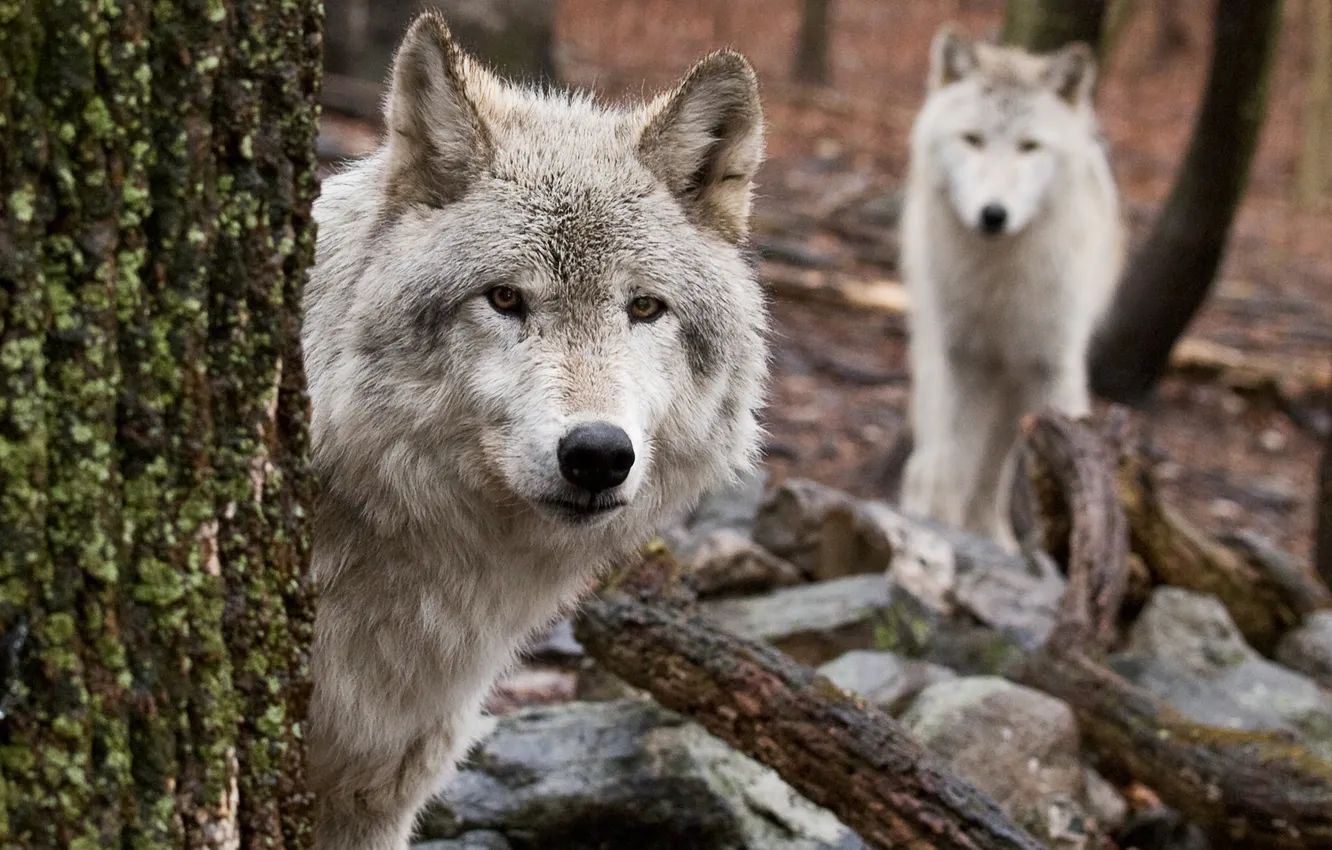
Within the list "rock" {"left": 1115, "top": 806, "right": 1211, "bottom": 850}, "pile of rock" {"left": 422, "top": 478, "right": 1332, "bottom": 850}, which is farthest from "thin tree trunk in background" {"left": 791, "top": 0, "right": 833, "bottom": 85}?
"rock" {"left": 1115, "top": 806, "right": 1211, "bottom": 850}

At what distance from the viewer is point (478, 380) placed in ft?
9.55

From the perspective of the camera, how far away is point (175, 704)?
215 cm

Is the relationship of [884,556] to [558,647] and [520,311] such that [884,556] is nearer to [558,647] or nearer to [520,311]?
[558,647]

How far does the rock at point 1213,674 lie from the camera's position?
5.33m

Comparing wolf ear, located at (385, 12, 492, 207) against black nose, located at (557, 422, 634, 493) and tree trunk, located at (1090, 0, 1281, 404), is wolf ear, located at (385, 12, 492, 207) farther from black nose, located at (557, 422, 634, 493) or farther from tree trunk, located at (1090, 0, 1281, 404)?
tree trunk, located at (1090, 0, 1281, 404)

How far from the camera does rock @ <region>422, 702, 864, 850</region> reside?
4.10m

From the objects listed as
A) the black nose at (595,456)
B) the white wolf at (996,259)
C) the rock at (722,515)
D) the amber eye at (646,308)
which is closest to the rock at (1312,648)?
the white wolf at (996,259)

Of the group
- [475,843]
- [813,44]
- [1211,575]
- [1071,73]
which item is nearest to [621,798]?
[475,843]

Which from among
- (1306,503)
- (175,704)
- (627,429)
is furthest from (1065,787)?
(1306,503)

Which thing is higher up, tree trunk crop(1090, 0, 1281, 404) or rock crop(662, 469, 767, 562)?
tree trunk crop(1090, 0, 1281, 404)

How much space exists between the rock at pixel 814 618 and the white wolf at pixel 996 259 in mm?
3315

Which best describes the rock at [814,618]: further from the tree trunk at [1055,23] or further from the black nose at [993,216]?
the tree trunk at [1055,23]

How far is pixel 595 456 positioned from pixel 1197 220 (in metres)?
8.63

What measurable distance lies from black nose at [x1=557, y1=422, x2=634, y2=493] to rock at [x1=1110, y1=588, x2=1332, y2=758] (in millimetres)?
3252
